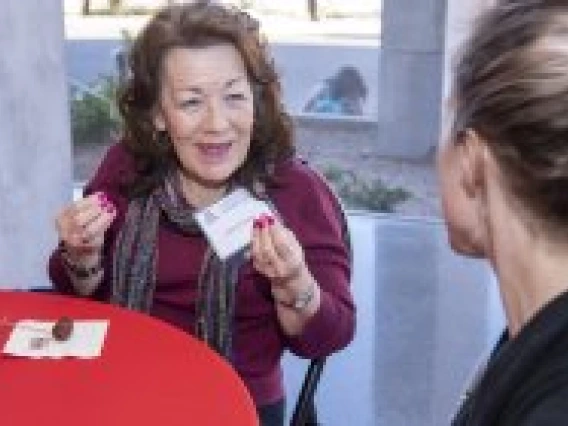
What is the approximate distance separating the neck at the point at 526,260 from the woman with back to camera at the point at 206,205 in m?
0.87

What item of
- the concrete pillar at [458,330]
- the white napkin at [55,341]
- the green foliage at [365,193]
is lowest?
the concrete pillar at [458,330]

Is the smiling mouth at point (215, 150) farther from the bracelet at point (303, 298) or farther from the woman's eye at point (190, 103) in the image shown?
the bracelet at point (303, 298)

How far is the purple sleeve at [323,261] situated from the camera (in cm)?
187

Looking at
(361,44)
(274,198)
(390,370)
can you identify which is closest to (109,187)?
(274,198)

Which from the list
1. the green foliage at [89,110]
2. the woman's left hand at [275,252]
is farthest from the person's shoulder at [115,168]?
the green foliage at [89,110]

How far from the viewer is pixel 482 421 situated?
96cm

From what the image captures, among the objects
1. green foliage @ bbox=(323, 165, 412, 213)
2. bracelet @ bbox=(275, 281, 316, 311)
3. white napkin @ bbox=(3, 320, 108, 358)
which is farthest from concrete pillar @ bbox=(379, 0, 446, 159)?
white napkin @ bbox=(3, 320, 108, 358)

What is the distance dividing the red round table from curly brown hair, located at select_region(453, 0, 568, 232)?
69 centimetres

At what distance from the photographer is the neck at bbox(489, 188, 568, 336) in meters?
0.93

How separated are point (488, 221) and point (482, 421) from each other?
0.19 m

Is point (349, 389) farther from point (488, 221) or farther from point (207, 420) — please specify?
point (488, 221)

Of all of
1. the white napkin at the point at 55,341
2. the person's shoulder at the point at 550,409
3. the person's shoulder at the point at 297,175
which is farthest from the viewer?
the person's shoulder at the point at 297,175

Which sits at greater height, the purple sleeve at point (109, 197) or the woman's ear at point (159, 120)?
the woman's ear at point (159, 120)

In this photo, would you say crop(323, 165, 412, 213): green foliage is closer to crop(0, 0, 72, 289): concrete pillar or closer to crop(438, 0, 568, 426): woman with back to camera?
crop(0, 0, 72, 289): concrete pillar
